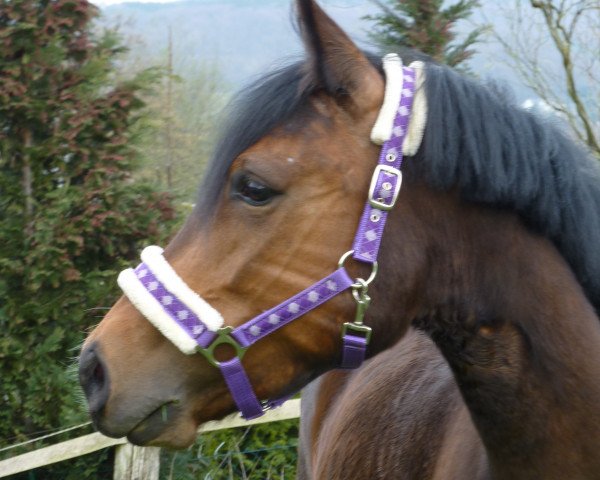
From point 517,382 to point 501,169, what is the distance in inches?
20.2

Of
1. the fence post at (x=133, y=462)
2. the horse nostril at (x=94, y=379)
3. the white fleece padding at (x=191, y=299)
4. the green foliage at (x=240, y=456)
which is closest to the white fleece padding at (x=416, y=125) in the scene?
the white fleece padding at (x=191, y=299)

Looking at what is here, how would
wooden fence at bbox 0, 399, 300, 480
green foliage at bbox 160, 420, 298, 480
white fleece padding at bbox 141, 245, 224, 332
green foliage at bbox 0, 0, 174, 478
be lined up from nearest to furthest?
1. white fleece padding at bbox 141, 245, 224, 332
2. wooden fence at bbox 0, 399, 300, 480
3. green foliage at bbox 0, 0, 174, 478
4. green foliage at bbox 160, 420, 298, 480

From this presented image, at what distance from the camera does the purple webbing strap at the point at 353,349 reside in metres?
1.76

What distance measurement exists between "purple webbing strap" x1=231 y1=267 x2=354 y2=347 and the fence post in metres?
2.79

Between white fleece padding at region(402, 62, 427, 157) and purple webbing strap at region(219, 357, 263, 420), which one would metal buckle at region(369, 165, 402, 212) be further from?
purple webbing strap at region(219, 357, 263, 420)

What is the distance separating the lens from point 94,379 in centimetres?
175

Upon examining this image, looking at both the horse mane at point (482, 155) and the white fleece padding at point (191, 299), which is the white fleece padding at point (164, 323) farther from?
the horse mane at point (482, 155)

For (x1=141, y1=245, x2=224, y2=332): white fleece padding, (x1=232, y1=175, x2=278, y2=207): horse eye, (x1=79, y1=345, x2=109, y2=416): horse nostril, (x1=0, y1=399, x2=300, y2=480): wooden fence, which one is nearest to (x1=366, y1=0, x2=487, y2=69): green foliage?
(x1=0, y1=399, x2=300, y2=480): wooden fence

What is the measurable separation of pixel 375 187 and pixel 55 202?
322cm

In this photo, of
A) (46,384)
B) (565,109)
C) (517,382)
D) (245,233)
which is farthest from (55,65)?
(565,109)

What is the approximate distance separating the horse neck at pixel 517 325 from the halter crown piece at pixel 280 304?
0.13m

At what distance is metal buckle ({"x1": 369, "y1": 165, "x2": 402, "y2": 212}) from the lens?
1.73 meters

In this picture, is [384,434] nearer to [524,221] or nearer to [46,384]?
[524,221]

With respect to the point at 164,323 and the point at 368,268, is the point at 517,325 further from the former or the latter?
the point at 164,323
